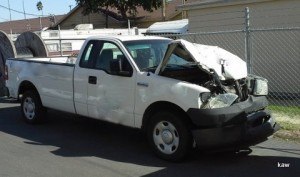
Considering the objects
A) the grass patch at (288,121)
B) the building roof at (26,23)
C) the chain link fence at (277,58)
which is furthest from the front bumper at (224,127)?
the building roof at (26,23)

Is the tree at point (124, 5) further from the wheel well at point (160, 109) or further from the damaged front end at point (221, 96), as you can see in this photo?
the wheel well at point (160, 109)

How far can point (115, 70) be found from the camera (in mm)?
7039

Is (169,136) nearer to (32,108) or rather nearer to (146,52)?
(146,52)

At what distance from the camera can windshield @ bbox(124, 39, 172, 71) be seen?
23.5ft

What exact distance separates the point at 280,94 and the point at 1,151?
8.65 meters

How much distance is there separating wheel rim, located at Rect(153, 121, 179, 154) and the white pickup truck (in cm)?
1

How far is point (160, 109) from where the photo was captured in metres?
6.64

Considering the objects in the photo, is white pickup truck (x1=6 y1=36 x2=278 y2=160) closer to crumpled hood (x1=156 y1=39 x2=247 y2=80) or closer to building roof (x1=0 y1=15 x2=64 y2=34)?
crumpled hood (x1=156 y1=39 x2=247 y2=80)

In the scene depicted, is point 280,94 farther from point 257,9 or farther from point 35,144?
point 35,144

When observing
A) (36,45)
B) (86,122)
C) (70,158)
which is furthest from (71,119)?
(36,45)

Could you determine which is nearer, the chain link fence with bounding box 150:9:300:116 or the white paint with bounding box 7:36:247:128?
the white paint with bounding box 7:36:247:128

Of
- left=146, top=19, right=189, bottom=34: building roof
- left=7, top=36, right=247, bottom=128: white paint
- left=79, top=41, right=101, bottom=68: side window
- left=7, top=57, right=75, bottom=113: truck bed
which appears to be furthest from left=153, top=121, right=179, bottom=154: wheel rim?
left=146, top=19, right=189, bottom=34: building roof

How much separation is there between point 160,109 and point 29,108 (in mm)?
3649

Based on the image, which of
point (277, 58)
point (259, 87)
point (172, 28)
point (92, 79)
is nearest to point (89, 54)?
point (92, 79)
